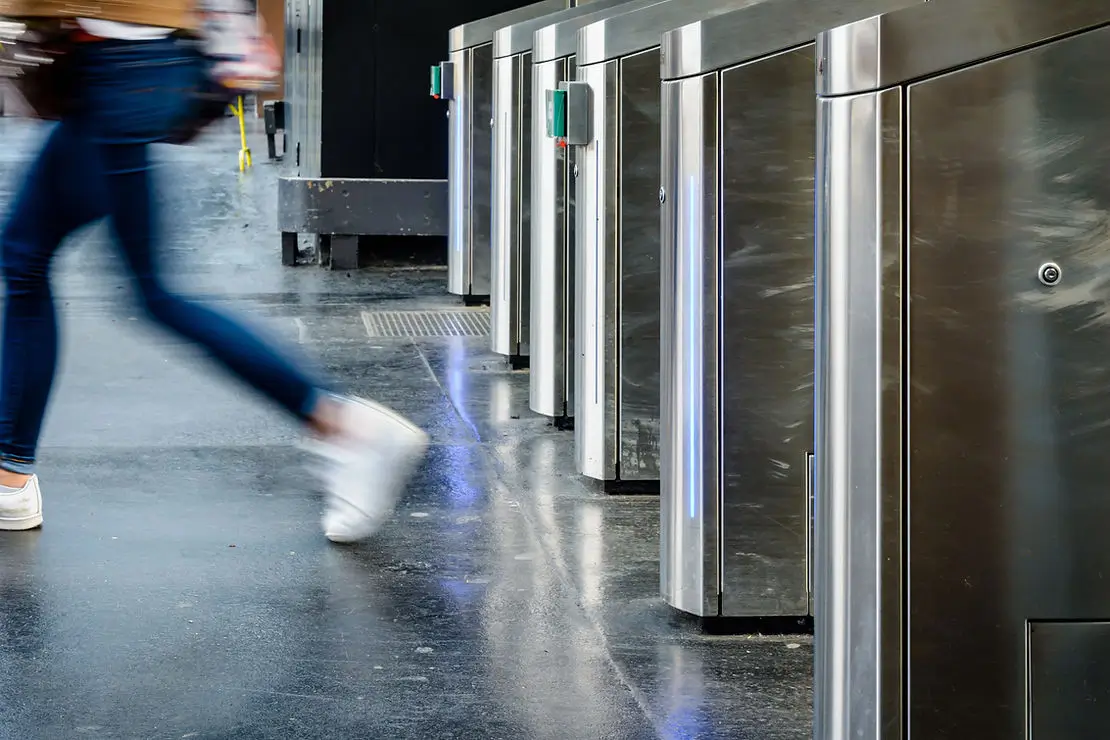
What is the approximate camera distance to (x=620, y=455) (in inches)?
155

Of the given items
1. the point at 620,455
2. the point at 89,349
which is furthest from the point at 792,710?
the point at 89,349

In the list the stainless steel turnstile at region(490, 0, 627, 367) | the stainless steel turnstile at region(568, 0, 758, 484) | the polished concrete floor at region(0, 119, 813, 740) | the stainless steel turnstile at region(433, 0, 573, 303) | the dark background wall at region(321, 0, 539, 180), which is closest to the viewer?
the polished concrete floor at region(0, 119, 813, 740)

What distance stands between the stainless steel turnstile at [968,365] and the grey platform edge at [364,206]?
601 cm

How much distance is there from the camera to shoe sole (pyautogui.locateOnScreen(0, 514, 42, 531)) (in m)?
3.47

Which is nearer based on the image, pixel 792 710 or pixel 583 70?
pixel 792 710

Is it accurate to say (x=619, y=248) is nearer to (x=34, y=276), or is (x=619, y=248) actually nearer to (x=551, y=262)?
→ (x=551, y=262)

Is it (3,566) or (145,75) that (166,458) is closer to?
(3,566)

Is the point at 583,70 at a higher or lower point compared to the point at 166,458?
higher

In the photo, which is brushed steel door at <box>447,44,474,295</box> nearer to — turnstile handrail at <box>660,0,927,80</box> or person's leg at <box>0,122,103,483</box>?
→ person's leg at <box>0,122,103,483</box>

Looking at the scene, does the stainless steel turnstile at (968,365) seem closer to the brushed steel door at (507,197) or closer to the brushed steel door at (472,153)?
the brushed steel door at (507,197)

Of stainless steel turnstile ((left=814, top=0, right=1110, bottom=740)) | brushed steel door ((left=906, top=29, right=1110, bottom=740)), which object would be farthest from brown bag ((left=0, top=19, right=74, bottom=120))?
brushed steel door ((left=906, top=29, right=1110, bottom=740))

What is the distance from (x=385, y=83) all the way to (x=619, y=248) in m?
4.38

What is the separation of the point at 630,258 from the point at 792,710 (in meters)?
1.55

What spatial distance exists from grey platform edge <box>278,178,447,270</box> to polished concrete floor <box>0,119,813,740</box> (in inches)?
107
